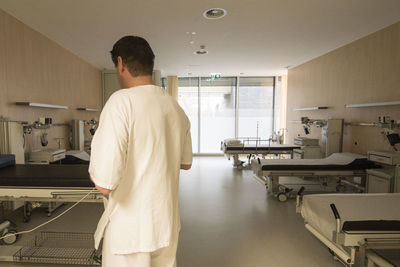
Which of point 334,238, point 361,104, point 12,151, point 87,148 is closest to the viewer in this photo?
point 334,238

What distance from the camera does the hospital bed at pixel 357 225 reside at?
1.46 metres

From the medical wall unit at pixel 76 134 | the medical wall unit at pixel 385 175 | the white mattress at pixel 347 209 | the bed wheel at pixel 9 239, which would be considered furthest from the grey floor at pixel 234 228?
the medical wall unit at pixel 76 134

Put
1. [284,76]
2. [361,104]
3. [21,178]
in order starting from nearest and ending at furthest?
[21,178], [361,104], [284,76]

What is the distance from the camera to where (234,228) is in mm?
2670

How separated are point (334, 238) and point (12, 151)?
3.45m

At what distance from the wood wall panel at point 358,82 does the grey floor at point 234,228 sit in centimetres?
173

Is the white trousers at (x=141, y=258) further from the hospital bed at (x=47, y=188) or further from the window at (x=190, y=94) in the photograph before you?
the window at (x=190, y=94)

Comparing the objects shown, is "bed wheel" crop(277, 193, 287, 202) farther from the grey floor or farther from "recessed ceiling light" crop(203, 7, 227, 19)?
"recessed ceiling light" crop(203, 7, 227, 19)

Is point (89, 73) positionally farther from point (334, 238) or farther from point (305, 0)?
point (334, 238)

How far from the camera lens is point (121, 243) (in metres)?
0.92

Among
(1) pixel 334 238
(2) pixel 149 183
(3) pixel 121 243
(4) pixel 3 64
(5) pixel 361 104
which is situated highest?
(4) pixel 3 64

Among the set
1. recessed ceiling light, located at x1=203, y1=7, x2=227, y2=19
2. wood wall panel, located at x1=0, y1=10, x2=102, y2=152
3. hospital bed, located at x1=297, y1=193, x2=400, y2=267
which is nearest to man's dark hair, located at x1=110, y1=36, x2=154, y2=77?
hospital bed, located at x1=297, y1=193, x2=400, y2=267

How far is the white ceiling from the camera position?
8.91 feet

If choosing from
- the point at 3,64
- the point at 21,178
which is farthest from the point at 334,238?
the point at 3,64
